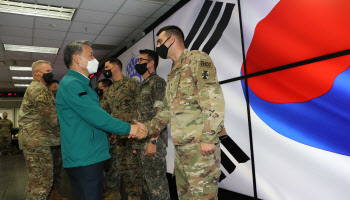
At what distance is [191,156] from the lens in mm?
1530

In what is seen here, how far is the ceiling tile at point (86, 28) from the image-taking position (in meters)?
4.81

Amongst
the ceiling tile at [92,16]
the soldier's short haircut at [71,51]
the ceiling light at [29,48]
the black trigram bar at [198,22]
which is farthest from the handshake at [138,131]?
the ceiling light at [29,48]

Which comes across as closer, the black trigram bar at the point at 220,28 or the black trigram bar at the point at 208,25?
the black trigram bar at the point at 220,28

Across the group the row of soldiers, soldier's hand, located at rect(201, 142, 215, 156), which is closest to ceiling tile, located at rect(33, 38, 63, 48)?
the row of soldiers

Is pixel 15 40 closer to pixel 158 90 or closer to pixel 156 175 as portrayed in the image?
pixel 158 90

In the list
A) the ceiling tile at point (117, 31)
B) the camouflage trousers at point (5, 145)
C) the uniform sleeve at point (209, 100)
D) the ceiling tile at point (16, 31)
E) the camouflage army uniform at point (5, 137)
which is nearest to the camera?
the uniform sleeve at point (209, 100)

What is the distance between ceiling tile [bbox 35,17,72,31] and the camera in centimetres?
455

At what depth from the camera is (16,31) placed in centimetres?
498

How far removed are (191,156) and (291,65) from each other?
123cm

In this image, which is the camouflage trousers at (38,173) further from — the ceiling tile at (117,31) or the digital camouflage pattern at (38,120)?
the ceiling tile at (117,31)

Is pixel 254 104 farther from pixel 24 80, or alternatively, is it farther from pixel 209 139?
pixel 24 80

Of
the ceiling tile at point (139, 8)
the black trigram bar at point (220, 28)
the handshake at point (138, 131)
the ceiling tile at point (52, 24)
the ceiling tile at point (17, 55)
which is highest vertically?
the ceiling tile at point (139, 8)

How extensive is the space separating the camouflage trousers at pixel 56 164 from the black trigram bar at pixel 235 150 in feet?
6.97

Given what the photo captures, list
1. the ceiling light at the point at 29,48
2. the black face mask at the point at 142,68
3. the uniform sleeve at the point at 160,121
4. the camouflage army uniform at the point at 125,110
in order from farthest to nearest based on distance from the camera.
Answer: the ceiling light at the point at 29,48 → the camouflage army uniform at the point at 125,110 → the black face mask at the point at 142,68 → the uniform sleeve at the point at 160,121
